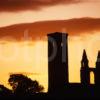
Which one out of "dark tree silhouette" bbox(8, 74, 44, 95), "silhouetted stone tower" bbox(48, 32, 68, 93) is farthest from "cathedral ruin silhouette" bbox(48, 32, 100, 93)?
"dark tree silhouette" bbox(8, 74, 44, 95)

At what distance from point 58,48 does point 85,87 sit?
27.4ft

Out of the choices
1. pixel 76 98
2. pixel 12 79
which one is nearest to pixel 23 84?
pixel 12 79

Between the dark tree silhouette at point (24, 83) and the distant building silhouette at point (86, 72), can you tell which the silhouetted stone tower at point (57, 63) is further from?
the dark tree silhouette at point (24, 83)

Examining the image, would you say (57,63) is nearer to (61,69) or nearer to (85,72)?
(61,69)

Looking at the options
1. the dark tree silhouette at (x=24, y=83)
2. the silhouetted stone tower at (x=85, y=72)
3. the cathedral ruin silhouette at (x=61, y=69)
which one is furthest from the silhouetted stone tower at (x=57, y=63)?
the dark tree silhouette at (x=24, y=83)

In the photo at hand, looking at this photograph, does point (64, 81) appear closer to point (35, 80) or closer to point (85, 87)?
point (85, 87)

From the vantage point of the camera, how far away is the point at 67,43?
66.9 metres

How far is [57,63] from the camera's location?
209ft

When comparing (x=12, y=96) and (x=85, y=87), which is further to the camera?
(x=85, y=87)

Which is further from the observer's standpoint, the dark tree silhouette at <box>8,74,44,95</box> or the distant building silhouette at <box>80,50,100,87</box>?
the dark tree silhouette at <box>8,74,44,95</box>

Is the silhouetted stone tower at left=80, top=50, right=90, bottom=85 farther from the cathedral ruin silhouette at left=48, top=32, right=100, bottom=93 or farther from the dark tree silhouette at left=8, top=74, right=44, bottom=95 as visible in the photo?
the dark tree silhouette at left=8, top=74, right=44, bottom=95

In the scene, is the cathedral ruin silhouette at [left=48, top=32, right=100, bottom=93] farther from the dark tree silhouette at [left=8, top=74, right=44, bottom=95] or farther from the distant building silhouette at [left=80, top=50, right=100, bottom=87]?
the dark tree silhouette at [left=8, top=74, right=44, bottom=95]

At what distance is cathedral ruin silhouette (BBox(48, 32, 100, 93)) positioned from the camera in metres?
62.2

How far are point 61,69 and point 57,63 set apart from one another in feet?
3.83
